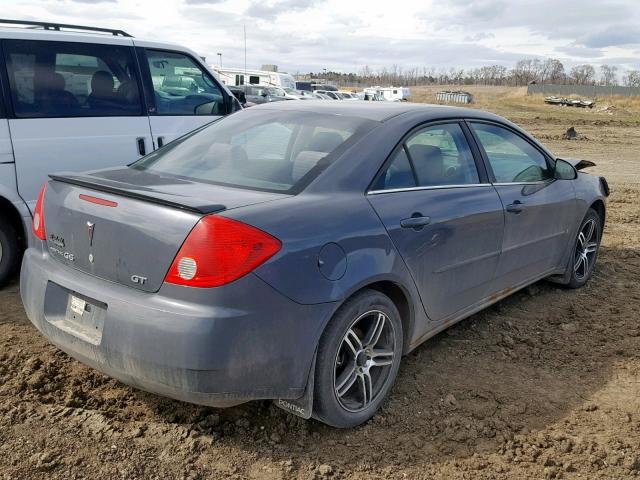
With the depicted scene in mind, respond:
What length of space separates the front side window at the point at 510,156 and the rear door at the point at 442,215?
0.71ft

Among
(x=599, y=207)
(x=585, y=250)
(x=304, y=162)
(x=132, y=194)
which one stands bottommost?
(x=585, y=250)

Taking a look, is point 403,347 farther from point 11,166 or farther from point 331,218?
point 11,166

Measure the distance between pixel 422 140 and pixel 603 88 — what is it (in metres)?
75.9

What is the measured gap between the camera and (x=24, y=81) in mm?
4676

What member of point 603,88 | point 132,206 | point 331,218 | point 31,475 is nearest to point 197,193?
point 132,206

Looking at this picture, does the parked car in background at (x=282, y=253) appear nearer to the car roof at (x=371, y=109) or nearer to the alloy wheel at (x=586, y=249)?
the car roof at (x=371, y=109)

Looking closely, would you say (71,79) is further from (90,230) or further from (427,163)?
(427,163)

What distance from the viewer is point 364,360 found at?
3.03 meters

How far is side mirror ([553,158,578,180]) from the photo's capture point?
4.74 metres

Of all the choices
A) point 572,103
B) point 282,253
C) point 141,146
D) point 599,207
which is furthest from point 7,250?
point 572,103

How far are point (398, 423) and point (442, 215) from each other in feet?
3.76

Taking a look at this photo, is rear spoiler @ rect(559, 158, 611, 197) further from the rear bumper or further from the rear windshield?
the rear bumper

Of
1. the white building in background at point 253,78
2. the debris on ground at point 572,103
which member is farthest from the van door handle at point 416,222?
the debris on ground at point 572,103

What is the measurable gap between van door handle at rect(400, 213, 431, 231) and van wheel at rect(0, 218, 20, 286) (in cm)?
323
